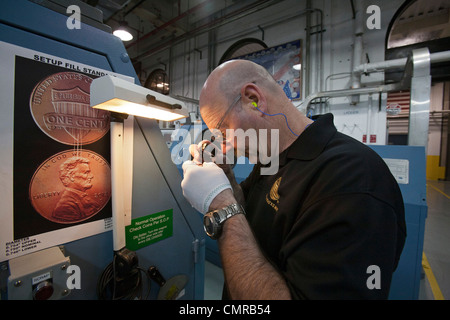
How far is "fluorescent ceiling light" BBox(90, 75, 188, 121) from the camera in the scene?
61cm

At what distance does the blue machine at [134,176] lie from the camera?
0.66 meters

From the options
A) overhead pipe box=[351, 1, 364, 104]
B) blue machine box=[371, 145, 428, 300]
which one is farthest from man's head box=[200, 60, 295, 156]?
overhead pipe box=[351, 1, 364, 104]

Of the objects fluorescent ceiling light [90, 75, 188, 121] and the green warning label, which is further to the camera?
the green warning label

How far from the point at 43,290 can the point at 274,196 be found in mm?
832

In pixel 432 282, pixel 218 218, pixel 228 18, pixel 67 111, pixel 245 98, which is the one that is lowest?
pixel 432 282

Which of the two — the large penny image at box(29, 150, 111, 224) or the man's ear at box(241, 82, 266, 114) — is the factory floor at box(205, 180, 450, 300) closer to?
the large penny image at box(29, 150, 111, 224)

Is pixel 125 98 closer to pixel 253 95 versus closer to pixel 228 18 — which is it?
pixel 253 95

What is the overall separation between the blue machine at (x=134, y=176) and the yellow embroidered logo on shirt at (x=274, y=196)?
0.54 m

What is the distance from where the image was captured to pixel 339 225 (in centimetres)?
51

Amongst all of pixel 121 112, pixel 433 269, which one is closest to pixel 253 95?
pixel 121 112

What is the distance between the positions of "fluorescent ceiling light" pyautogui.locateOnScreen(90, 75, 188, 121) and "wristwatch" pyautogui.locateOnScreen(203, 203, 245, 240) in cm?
45

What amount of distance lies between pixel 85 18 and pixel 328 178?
1075mm

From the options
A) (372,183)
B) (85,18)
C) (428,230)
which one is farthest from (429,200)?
(85,18)

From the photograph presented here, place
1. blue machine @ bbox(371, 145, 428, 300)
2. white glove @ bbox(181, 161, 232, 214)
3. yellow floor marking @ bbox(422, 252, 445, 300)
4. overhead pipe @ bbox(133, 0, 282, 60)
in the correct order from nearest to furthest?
white glove @ bbox(181, 161, 232, 214)
blue machine @ bbox(371, 145, 428, 300)
yellow floor marking @ bbox(422, 252, 445, 300)
overhead pipe @ bbox(133, 0, 282, 60)
